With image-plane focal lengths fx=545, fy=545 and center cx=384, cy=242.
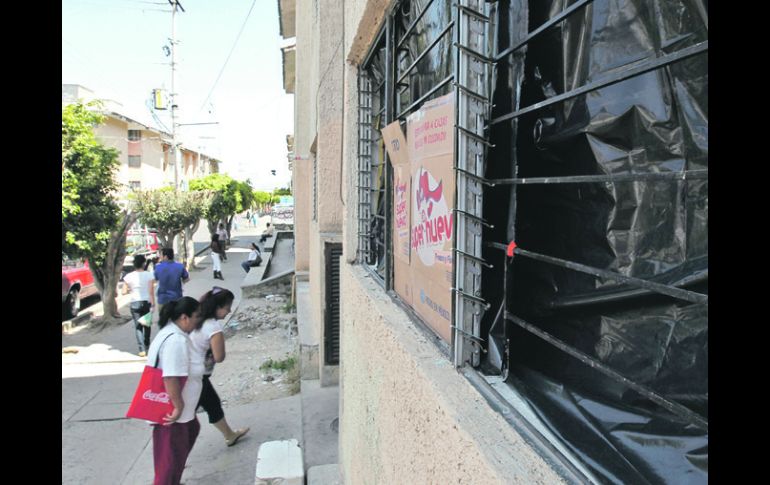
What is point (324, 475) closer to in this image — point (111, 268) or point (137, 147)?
point (111, 268)

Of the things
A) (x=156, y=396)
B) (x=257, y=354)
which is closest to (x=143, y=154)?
(x=257, y=354)

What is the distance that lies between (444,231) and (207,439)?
15.7ft

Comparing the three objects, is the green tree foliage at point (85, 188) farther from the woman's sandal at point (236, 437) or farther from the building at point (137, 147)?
the building at point (137, 147)

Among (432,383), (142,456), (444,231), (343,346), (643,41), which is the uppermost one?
(643,41)

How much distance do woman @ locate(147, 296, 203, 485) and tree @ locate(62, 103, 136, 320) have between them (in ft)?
26.3

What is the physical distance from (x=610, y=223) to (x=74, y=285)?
14.1m

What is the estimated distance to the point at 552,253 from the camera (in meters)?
1.33

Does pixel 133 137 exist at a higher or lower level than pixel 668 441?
higher

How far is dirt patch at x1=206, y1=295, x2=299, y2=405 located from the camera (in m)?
6.96

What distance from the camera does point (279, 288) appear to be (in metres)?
13.4

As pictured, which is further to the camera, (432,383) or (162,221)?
(162,221)
